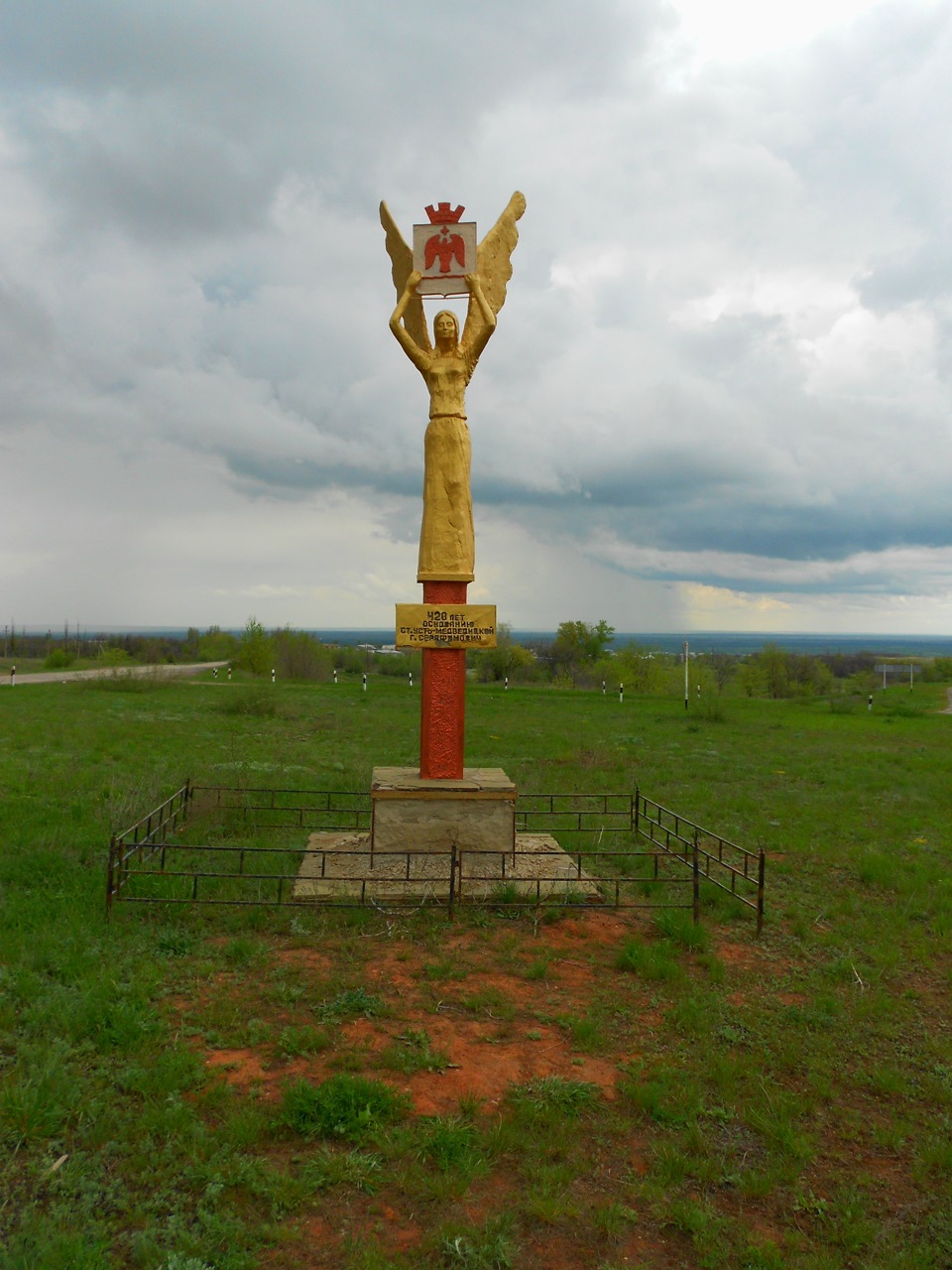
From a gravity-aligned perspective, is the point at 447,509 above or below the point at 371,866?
above

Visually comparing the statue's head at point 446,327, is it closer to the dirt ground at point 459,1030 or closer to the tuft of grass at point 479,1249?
the dirt ground at point 459,1030

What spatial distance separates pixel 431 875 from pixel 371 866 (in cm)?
61

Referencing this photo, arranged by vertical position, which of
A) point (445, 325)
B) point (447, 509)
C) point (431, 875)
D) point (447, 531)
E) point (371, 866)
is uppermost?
point (445, 325)

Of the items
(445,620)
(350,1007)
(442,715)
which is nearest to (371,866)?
(442,715)

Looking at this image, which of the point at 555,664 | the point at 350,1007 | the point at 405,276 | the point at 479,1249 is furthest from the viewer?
the point at 555,664

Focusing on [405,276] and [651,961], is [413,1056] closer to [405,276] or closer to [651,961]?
[651,961]

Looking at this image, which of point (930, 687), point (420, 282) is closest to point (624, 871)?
point (420, 282)

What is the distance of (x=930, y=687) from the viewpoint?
44094 mm

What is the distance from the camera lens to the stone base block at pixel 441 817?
25.4 feet

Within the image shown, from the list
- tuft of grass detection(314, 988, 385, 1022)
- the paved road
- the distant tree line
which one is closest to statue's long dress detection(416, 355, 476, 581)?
tuft of grass detection(314, 988, 385, 1022)

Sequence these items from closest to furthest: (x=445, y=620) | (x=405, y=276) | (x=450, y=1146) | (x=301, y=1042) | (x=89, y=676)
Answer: (x=450, y=1146) < (x=301, y=1042) < (x=445, y=620) < (x=405, y=276) < (x=89, y=676)

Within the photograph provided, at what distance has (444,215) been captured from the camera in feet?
27.0

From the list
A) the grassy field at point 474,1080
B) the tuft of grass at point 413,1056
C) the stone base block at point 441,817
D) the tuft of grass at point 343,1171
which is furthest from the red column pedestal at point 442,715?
the tuft of grass at point 343,1171

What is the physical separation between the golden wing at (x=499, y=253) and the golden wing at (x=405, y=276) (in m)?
0.77
